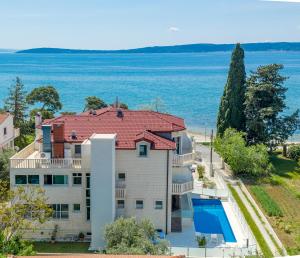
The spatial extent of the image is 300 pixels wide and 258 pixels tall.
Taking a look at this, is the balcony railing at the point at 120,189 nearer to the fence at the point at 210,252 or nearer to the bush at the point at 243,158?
the fence at the point at 210,252

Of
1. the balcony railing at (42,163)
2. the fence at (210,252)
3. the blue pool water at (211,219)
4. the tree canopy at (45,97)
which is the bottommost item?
the blue pool water at (211,219)

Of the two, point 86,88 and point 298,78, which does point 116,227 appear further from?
point 298,78

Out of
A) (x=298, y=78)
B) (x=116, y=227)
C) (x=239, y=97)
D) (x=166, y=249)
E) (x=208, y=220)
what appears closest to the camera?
(x=166, y=249)

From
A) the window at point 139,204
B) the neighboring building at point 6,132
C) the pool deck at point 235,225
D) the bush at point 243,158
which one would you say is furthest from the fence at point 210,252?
the neighboring building at point 6,132

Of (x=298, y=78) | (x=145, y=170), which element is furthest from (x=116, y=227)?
(x=298, y=78)

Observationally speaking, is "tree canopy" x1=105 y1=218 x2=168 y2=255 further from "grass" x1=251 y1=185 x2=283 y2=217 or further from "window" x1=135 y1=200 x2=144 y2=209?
"grass" x1=251 y1=185 x2=283 y2=217

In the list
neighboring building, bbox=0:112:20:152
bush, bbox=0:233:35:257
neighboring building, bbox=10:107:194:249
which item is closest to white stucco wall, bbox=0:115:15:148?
neighboring building, bbox=0:112:20:152
